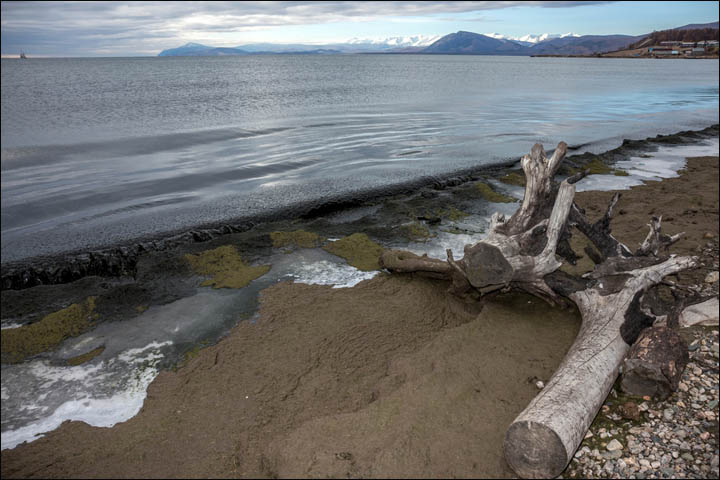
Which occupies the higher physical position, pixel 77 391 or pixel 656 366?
pixel 656 366

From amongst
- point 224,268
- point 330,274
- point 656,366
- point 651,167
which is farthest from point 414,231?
point 651,167

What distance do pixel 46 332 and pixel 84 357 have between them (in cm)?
92

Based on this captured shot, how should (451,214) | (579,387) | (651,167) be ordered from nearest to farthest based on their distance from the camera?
(579,387)
(451,214)
(651,167)

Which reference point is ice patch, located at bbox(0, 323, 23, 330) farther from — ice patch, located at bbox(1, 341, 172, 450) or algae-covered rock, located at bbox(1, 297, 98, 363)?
ice patch, located at bbox(1, 341, 172, 450)

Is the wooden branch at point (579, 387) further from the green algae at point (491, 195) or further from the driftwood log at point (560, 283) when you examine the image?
the green algae at point (491, 195)

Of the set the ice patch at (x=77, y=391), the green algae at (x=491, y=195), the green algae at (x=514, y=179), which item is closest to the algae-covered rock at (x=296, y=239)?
the ice patch at (x=77, y=391)

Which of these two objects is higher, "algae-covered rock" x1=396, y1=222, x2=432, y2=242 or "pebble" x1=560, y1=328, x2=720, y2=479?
"algae-covered rock" x1=396, y1=222, x2=432, y2=242

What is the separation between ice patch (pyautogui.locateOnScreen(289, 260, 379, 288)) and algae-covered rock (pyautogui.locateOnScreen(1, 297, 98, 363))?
9.79 feet

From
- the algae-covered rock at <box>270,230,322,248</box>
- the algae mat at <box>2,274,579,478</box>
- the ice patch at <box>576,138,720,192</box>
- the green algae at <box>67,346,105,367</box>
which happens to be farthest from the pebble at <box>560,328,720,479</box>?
the ice patch at <box>576,138,720,192</box>

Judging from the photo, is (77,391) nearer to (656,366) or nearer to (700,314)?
(656,366)

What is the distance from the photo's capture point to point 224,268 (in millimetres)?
7359

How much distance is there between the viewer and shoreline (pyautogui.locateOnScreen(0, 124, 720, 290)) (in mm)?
7332

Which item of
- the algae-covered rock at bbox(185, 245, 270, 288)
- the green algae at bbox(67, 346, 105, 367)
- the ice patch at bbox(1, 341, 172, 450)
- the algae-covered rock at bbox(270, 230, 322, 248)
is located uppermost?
the algae-covered rock at bbox(270, 230, 322, 248)

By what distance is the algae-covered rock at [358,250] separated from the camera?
746 centimetres
